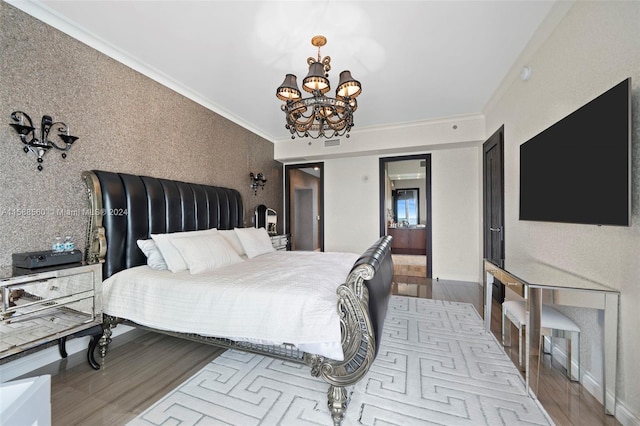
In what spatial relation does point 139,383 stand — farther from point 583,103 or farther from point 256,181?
point 583,103

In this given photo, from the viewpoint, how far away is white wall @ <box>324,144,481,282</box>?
4.62m

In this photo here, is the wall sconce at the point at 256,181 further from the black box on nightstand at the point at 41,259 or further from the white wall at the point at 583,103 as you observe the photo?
the white wall at the point at 583,103

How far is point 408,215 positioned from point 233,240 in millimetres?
7022

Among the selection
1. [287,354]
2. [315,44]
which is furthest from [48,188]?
[315,44]

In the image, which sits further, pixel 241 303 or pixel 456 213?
pixel 456 213

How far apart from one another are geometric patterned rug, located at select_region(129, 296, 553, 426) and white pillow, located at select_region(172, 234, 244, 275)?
0.79m

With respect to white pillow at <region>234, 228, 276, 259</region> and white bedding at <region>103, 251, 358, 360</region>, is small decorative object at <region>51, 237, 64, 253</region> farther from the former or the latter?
white pillow at <region>234, 228, 276, 259</region>

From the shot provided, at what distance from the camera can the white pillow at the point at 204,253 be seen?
2.32 meters

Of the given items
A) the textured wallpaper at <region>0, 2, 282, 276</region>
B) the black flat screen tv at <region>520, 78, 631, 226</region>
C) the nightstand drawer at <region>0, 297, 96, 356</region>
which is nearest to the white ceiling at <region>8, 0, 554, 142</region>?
the textured wallpaper at <region>0, 2, 282, 276</region>

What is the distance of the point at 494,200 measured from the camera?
3.62 m

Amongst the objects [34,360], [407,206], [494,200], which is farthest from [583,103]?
[407,206]

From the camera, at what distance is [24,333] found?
167 centimetres

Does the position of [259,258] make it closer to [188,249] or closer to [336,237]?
[188,249]

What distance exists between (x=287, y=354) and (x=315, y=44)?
2.56m
